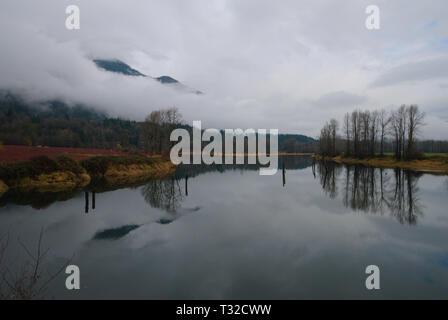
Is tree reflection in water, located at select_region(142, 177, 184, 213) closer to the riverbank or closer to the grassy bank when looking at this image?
the grassy bank

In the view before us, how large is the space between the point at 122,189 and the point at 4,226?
11.5m

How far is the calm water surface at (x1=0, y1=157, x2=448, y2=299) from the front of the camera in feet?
20.1

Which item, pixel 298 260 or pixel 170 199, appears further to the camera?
pixel 170 199

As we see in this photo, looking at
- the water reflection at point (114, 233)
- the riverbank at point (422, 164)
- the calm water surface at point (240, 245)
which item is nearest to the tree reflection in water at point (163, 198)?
the calm water surface at point (240, 245)

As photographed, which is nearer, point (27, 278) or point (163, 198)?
point (27, 278)

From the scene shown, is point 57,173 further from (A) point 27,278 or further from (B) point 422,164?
(B) point 422,164

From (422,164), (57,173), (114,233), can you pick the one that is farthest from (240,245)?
(422,164)

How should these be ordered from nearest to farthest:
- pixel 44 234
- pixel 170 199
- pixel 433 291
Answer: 1. pixel 433 291
2. pixel 44 234
3. pixel 170 199

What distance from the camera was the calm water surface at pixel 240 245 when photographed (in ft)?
20.1

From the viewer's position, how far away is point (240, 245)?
9172mm

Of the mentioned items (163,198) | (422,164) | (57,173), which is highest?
(422,164)

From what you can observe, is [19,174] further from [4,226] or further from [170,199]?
[170,199]

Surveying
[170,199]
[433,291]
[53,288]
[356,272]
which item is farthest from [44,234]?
[433,291]
